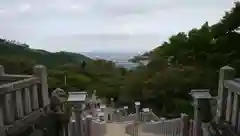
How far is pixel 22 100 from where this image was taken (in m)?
5.09

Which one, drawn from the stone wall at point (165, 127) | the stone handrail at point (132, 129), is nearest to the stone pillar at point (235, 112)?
the stone wall at point (165, 127)

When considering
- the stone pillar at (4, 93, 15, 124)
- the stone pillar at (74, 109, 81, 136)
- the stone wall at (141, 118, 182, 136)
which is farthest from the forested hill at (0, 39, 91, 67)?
the stone pillar at (4, 93, 15, 124)

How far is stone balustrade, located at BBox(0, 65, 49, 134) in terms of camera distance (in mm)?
4527

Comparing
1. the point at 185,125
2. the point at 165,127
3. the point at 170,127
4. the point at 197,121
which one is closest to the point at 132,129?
the point at 165,127

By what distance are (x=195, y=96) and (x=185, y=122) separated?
1320 millimetres

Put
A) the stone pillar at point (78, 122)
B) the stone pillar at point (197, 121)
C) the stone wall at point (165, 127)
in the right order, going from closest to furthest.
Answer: the stone pillar at point (197, 121) < the stone pillar at point (78, 122) < the stone wall at point (165, 127)

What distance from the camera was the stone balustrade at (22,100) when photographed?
14.9ft

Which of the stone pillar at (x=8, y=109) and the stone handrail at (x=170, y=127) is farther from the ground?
the stone pillar at (x=8, y=109)

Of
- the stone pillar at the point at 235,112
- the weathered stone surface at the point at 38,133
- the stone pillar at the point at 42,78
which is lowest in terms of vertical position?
the weathered stone surface at the point at 38,133

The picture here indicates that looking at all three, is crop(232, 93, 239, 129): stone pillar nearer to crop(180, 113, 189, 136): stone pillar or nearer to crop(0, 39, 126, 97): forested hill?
crop(180, 113, 189, 136): stone pillar

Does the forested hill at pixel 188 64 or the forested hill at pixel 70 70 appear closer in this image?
the forested hill at pixel 188 64

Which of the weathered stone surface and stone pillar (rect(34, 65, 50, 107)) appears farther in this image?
stone pillar (rect(34, 65, 50, 107))

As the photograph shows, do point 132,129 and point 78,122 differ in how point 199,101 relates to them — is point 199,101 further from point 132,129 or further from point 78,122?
point 132,129

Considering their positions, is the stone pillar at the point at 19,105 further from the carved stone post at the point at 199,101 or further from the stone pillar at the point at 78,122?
the carved stone post at the point at 199,101
